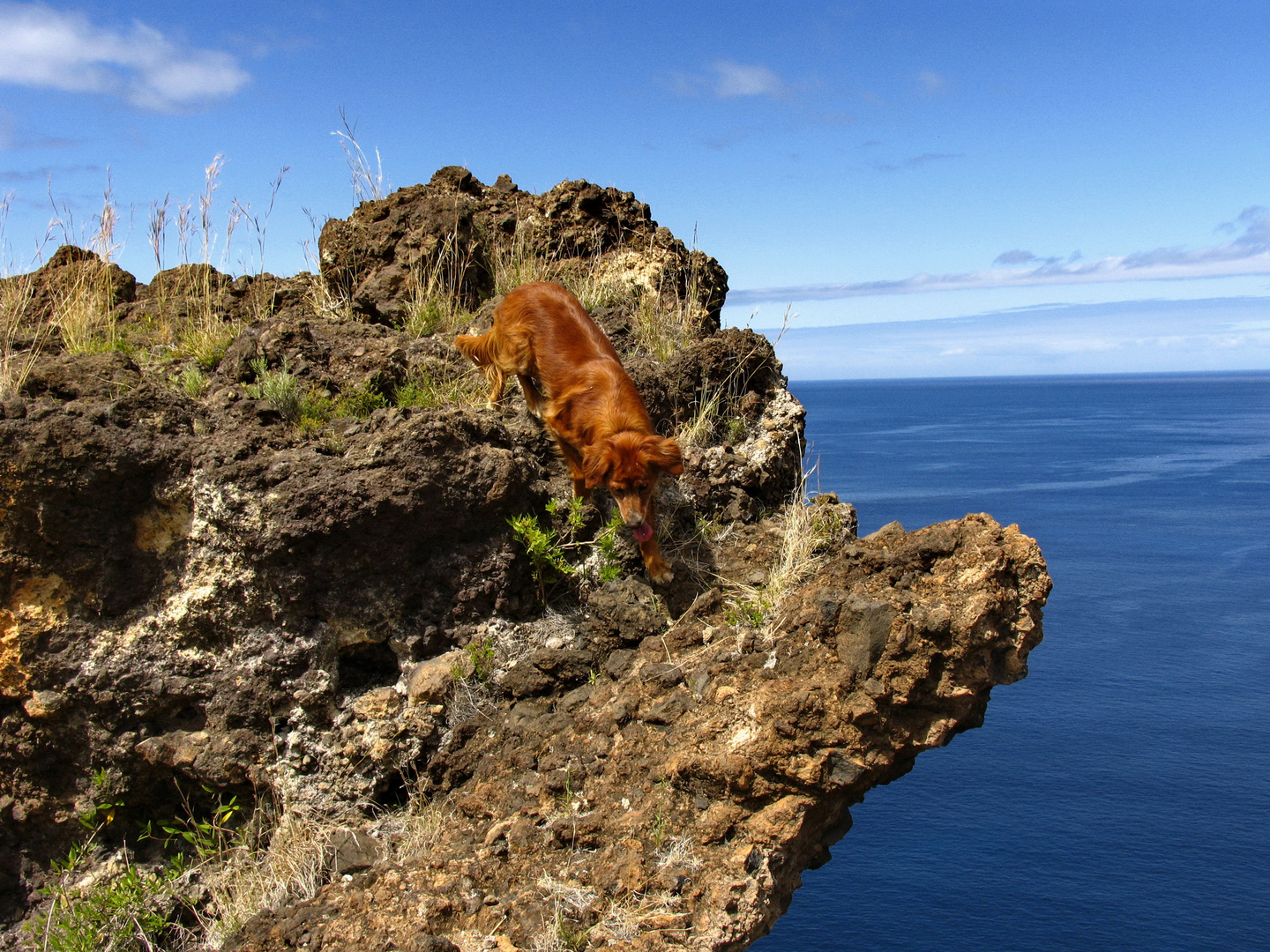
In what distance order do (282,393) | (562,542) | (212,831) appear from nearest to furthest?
(212,831), (562,542), (282,393)

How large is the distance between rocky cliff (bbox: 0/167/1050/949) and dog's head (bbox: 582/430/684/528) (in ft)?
1.93

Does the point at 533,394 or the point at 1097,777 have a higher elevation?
the point at 533,394

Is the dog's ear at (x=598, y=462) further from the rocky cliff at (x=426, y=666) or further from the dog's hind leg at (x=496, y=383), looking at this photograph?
the dog's hind leg at (x=496, y=383)

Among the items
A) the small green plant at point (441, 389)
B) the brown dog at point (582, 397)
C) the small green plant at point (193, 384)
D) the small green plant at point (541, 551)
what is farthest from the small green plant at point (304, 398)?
the small green plant at point (541, 551)

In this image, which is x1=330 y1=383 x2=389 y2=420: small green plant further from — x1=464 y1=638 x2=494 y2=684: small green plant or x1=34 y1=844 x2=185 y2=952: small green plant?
x1=34 y1=844 x2=185 y2=952: small green plant

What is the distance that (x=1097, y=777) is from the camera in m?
16.9

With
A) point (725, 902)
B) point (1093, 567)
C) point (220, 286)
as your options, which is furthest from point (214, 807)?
point (1093, 567)

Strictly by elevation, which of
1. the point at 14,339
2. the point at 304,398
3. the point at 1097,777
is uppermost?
the point at 14,339

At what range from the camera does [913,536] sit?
5500 millimetres

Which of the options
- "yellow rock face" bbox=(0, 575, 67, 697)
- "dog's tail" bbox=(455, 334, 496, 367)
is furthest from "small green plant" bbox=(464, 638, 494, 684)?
"yellow rock face" bbox=(0, 575, 67, 697)

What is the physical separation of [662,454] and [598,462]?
0.46 m

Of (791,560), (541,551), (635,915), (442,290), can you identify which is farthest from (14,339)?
(635,915)

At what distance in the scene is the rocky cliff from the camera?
4621mm

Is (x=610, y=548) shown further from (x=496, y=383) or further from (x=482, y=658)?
(x=496, y=383)
